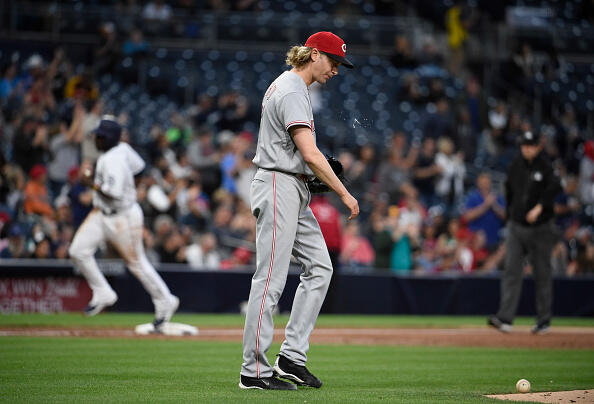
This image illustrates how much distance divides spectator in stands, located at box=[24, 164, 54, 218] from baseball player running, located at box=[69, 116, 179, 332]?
197 inches

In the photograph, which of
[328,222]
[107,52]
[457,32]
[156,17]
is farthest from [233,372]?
[457,32]

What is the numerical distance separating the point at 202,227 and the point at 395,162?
4.55 m

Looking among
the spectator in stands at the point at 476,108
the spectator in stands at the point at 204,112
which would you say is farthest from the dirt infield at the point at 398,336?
the spectator in stands at the point at 476,108

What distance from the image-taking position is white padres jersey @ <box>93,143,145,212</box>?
34.6 feet

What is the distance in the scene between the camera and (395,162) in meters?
19.3

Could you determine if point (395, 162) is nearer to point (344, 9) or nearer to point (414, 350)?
point (344, 9)

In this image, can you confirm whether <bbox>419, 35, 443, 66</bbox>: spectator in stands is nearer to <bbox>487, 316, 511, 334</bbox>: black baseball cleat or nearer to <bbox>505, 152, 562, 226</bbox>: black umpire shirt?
<bbox>505, 152, 562, 226</bbox>: black umpire shirt

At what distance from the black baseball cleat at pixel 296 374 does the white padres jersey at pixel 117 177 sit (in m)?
4.71

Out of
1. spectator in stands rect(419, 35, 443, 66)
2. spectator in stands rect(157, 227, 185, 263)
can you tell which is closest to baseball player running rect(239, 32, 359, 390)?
spectator in stands rect(157, 227, 185, 263)

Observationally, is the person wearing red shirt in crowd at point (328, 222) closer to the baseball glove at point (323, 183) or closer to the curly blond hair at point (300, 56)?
the baseball glove at point (323, 183)

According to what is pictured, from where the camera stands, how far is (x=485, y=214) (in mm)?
18469

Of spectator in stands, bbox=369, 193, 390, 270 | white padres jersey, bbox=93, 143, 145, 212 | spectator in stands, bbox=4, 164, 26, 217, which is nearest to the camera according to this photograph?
white padres jersey, bbox=93, 143, 145, 212

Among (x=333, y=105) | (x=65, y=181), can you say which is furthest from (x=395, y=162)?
(x=65, y=181)

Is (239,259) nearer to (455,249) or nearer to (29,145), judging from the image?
(455,249)
